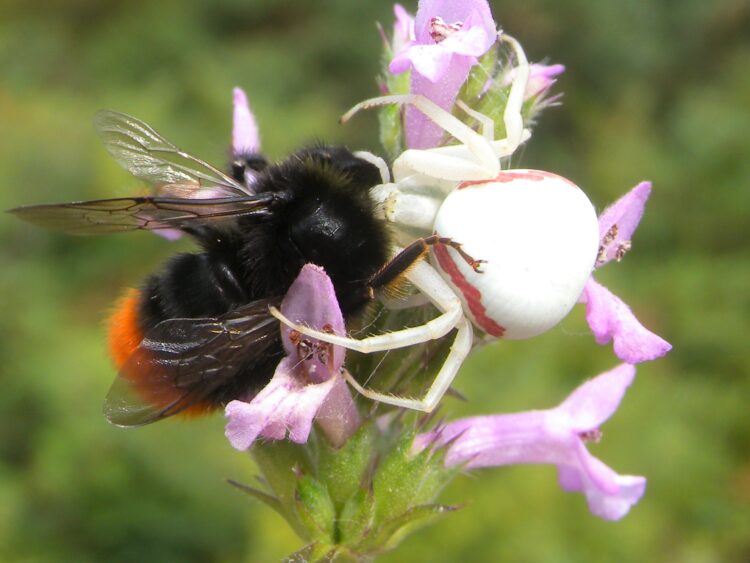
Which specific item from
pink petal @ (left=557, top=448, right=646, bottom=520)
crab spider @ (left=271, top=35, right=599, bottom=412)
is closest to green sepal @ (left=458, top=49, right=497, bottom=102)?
crab spider @ (left=271, top=35, right=599, bottom=412)

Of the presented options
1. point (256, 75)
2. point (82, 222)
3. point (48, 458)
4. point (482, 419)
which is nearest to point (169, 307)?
point (82, 222)

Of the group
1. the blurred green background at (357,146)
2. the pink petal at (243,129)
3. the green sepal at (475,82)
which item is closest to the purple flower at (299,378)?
the pink petal at (243,129)

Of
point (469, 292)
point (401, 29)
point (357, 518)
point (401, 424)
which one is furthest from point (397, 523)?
point (401, 29)

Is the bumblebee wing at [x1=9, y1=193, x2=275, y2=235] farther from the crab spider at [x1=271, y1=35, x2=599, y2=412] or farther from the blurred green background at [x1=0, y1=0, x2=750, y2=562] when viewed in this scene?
the blurred green background at [x1=0, y1=0, x2=750, y2=562]

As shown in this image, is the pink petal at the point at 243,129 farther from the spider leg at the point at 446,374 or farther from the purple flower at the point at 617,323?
the purple flower at the point at 617,323

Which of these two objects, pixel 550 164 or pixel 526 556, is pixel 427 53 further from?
pixel 550 164

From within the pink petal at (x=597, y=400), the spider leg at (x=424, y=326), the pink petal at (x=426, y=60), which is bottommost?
the pink petal at (x=597, y=400)

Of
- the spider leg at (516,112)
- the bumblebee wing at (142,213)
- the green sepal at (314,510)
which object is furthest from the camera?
the green sepal at (314,510)
